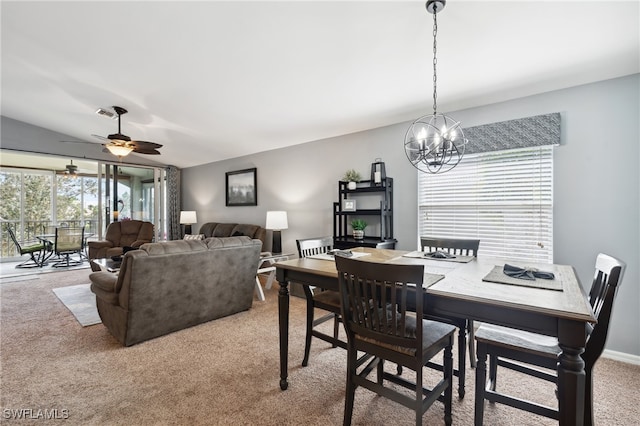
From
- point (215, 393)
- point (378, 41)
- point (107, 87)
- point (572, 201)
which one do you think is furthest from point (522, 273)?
point (107, 87)

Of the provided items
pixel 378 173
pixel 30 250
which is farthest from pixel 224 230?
pixel 30 250

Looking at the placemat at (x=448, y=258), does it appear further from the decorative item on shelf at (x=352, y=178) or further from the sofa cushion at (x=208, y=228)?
the sofa cushion at (x=208, y=228)

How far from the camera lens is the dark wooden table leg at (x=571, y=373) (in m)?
1.12

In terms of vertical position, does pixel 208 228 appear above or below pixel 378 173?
below

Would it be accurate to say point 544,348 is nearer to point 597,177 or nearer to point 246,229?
point 597,177

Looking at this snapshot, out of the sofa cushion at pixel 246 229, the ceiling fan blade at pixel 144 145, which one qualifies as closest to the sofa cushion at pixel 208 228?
the sofa cushion at pixel 246 229

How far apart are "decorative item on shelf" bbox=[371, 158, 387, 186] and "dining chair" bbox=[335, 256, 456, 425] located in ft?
7.28

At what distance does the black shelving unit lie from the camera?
3580 mm

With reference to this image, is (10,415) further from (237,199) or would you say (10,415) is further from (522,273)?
(237,199)

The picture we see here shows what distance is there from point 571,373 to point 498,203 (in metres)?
2.18

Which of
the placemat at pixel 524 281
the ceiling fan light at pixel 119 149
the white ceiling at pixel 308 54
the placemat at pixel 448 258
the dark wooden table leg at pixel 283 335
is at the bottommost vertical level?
the dark wooden table leg at pixel 283 335

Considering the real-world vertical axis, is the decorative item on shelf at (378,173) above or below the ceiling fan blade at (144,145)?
below

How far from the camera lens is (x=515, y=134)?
2.82 metres

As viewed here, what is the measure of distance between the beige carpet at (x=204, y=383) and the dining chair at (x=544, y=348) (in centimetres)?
33
